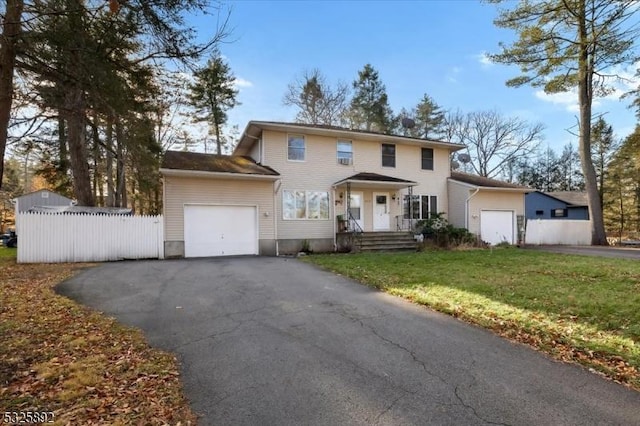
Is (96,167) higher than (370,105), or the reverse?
(370,105)

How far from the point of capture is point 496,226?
18.5m

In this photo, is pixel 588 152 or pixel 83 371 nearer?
pixel 83 371

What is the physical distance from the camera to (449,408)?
2.79m

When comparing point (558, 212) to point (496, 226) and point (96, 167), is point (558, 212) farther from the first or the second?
point (96, 167)

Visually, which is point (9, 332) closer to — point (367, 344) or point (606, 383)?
point (367, 344)

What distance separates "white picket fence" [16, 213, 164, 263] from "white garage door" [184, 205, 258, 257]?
3.66 feet

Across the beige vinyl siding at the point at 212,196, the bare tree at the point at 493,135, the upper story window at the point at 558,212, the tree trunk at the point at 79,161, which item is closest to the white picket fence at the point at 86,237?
the beige vinyl siding at the point at 212,196

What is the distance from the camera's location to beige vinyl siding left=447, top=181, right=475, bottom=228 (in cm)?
1781

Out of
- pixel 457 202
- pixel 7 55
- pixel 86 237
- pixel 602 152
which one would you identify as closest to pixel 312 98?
pixel 457 202

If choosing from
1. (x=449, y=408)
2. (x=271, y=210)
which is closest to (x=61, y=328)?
(x=449, y=408)

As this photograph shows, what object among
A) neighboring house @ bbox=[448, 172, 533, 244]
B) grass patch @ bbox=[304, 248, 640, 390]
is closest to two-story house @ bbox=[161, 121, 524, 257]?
neighboring house @ bbox=[448, 172, 533, 244]

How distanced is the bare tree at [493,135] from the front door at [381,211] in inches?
844

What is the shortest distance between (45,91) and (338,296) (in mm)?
7435

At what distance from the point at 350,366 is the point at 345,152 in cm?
1388
